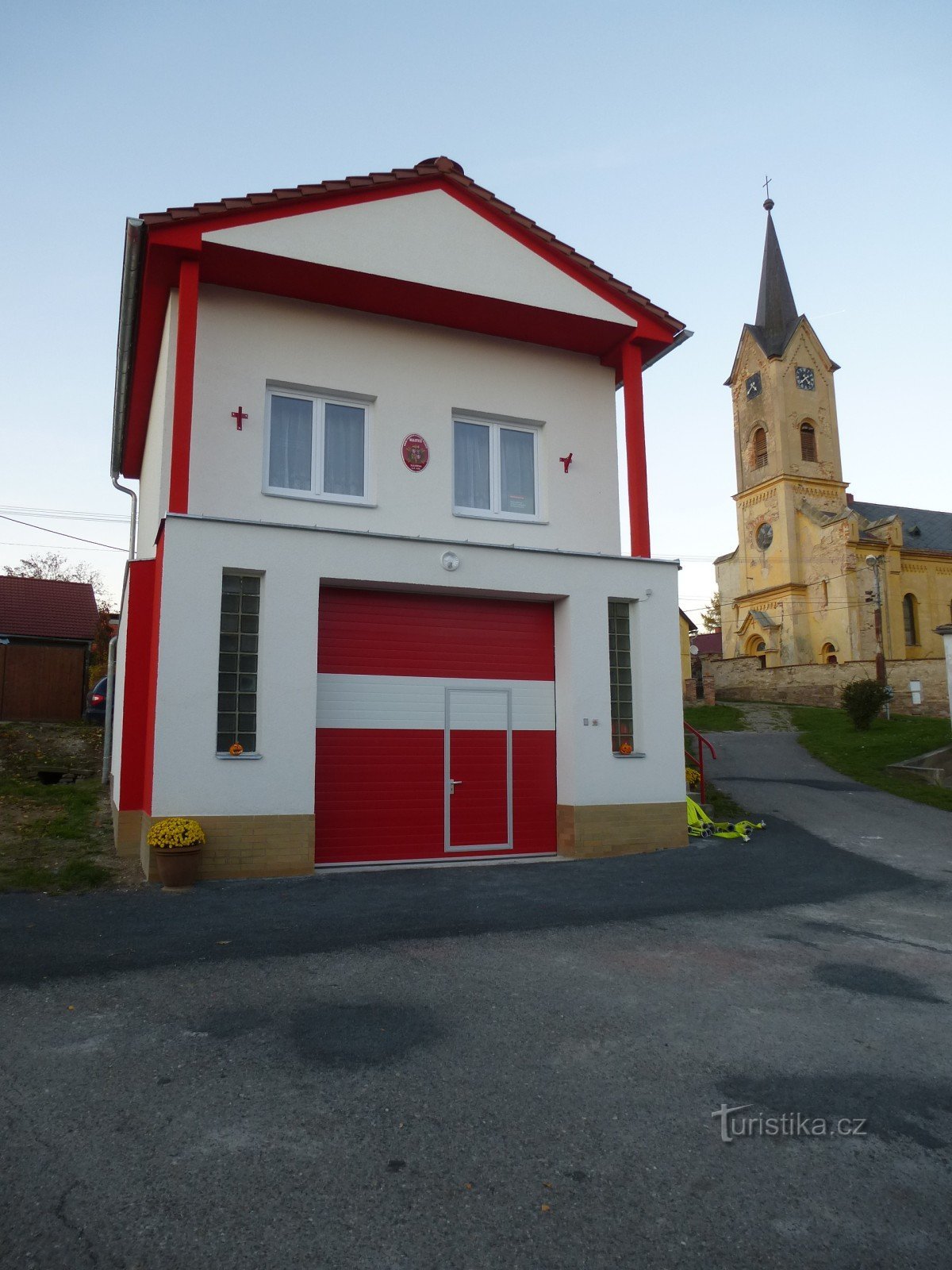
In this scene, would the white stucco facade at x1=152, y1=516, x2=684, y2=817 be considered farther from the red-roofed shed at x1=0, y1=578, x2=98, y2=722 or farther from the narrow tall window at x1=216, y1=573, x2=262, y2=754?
the red-roofed shed at x1=0, y1=578, x2=98, y2=722

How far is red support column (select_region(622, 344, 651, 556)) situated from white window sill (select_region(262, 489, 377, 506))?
146 inches

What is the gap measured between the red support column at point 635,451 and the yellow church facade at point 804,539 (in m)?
33.3

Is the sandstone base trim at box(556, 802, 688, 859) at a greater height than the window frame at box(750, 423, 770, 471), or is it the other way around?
the window frame at box(750, 423, 770, 471)

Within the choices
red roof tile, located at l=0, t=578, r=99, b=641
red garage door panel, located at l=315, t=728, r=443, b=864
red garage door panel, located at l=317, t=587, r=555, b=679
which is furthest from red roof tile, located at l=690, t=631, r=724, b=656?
red garage door panel, located at l=315, t=728, r=443, b=864

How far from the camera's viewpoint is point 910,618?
46344mm

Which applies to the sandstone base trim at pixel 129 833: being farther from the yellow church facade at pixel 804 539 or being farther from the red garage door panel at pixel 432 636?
the yellow church facade at pixel 804 539

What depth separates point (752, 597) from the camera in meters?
47.9

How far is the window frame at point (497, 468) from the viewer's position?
11812 millimetres

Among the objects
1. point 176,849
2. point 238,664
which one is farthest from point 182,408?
point 176,849

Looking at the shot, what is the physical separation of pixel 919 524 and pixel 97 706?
4629cm

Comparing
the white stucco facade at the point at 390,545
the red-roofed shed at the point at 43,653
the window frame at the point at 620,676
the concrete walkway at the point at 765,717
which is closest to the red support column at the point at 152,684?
the white stucco facade at the point at 390,545

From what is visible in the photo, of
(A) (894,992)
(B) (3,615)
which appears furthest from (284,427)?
(B) (3,615)

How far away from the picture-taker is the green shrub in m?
26.6

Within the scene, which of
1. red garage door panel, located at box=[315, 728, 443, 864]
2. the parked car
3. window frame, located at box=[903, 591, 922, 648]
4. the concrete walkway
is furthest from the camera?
window frame, located at box=[903, 591, 922, 648]
